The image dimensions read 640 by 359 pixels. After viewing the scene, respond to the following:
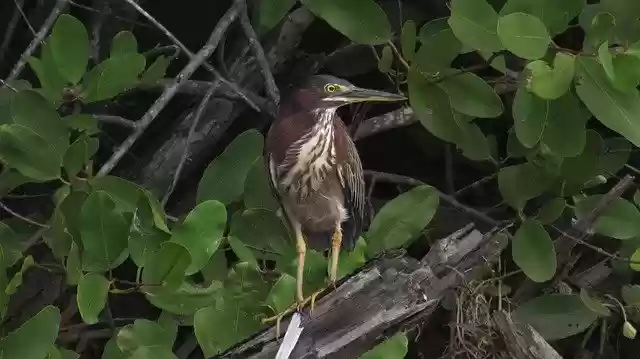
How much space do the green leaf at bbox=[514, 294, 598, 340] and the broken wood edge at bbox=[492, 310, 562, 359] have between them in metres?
0.06

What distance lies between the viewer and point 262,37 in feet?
6.59

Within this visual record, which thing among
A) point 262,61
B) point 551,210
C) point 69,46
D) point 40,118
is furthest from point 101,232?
point 551,210

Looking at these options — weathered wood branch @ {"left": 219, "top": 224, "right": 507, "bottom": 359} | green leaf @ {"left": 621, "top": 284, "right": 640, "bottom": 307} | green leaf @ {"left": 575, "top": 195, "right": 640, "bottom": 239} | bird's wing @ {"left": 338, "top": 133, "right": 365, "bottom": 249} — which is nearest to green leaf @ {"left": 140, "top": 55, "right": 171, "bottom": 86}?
bird's wing @ {"left": 338, "top": 133, "right": 365, "bottom": 249}

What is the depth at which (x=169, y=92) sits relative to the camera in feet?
5.49

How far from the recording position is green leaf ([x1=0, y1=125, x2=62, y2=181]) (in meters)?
1.42

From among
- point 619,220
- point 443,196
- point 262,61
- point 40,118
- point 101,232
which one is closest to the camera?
point 101,232

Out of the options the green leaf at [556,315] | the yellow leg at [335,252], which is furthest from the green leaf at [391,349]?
the green leaf at [556,315]

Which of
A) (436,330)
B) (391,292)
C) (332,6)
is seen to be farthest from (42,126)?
(436,330)

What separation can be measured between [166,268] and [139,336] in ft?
0.42

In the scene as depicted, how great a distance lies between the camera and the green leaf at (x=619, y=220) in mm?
1680

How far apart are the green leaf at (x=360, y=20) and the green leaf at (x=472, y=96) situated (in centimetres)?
13

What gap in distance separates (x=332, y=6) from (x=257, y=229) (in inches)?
15.4

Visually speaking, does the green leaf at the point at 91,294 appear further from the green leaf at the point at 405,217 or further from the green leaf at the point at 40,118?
the green leaf at the point at 405,217

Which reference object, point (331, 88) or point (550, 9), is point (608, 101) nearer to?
point (550, 9)
